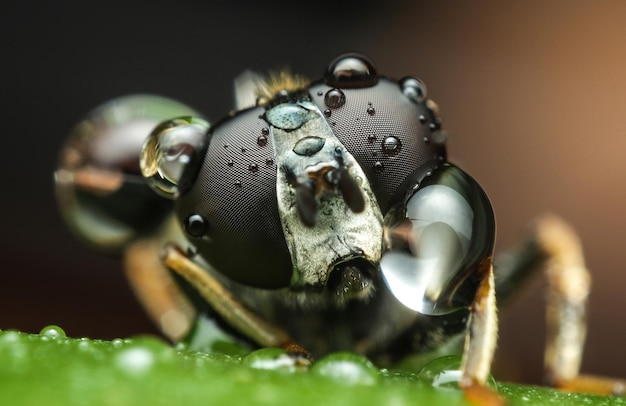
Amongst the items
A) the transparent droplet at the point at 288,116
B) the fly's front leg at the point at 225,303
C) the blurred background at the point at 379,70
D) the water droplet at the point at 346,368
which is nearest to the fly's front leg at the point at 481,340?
the water droplet at the point at 346,368

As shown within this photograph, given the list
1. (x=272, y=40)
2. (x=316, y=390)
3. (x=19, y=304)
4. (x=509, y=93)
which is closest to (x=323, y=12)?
(x=272, y=40)

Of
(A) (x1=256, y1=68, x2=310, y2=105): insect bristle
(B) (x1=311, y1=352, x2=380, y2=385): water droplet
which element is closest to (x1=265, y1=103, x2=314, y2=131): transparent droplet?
(A) (x1=256, y1=68, x2=310, y2=105): insect bristle

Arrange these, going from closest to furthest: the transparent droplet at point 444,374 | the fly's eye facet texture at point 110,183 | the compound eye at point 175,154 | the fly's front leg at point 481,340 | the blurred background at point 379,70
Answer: the fly's front leg at point 481,340
the transparent droplet at point 444,374
the compound eye at point 175,154
the fly's eye facet texture at point 110,183
the blurred background at point 379,70

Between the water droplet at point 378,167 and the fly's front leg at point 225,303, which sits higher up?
the water droplet at point 378,167

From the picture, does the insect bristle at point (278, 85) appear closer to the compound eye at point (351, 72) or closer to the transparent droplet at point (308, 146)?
the compound eye at point (351, 72)

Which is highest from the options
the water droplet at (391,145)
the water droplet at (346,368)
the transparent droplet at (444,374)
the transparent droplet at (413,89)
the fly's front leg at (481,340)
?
the transparent droplet at (413,89)

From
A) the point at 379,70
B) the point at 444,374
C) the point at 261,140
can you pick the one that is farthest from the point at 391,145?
the point at 379,70

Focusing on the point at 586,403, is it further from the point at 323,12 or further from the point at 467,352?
the point at 323,12

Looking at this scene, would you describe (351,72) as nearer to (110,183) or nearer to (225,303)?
(225,303)

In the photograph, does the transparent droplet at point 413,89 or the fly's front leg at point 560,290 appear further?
the fly's front leg at point 560,290
